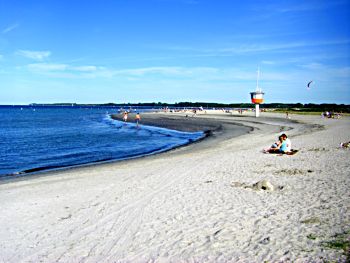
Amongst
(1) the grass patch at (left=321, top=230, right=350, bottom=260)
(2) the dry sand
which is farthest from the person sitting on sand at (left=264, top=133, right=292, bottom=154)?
(1) the grass patch at (left=321, top=230, right=350, bottom=260)

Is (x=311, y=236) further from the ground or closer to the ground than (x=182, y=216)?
further from the ground

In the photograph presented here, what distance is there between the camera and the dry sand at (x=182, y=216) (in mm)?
6070

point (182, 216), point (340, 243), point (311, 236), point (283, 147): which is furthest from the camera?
point (283, 147)

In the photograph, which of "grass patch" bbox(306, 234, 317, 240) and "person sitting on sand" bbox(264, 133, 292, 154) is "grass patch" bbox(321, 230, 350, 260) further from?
"person sitting on sand" bbox(264, 133, 292, 154)

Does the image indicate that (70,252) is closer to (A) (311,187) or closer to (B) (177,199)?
(B) (177,199)

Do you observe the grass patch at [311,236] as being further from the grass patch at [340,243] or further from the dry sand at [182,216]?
the grass patch at [340,243]

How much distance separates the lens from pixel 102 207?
9.15m

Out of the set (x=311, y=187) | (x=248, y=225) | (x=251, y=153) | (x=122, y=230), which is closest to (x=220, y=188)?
(x=311, y=187)

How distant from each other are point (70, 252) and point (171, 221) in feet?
7.75

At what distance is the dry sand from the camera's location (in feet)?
19.9

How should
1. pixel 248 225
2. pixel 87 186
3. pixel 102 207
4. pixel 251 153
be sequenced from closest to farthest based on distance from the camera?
1. pixel 248 225
2. pixel 102 207
3. pixel 87 186
4. pixel 251 153

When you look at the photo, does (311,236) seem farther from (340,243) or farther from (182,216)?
(182,216)

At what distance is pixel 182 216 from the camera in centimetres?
798

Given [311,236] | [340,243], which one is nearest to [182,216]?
[311,236]
